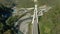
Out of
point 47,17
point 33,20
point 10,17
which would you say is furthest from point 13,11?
point 47,17

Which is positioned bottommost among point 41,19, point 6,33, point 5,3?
point 6,33

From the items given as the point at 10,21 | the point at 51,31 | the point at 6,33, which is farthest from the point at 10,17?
the point at 51,31

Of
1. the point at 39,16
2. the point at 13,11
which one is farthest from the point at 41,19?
the point at 13,11

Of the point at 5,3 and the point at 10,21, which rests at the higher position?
the point at 5,3

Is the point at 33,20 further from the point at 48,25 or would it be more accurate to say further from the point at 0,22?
the point at 0,22

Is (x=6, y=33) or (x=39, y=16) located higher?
(x=39, y=16)

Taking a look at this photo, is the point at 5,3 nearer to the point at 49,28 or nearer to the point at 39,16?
the point at 39,16

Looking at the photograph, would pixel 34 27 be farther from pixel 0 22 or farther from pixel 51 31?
pixel 0 22
